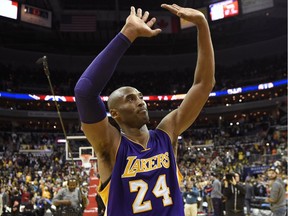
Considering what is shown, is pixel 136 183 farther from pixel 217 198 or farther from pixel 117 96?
pixel 217 198

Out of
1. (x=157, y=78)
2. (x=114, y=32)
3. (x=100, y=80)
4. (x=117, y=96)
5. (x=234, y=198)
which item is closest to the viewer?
(x=100, y=80)

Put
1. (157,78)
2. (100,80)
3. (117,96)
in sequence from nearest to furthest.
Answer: (100,80), (117,96), (157,78)

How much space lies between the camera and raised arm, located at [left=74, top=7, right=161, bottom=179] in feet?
6.14

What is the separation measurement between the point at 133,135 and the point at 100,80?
21.0 inches

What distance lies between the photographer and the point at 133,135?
230 centimetres

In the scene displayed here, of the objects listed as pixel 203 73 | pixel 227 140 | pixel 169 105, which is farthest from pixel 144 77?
pixel 203 73

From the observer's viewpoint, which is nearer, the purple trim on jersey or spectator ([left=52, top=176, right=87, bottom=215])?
the purple trim on jersey

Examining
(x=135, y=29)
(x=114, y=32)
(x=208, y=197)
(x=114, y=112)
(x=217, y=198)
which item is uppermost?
(x=114, y=32)

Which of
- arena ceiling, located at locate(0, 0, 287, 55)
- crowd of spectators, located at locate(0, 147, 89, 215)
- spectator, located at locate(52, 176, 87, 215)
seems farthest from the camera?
arena ceiling, located at locate(0, 0, 287, 55)

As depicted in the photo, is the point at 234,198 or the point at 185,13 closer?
the point at 185,13

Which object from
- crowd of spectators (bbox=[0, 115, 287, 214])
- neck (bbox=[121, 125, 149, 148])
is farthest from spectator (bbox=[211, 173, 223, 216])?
neck (bbox=[121, 125, 149, 148])

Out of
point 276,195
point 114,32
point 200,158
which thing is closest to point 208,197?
point 276,195

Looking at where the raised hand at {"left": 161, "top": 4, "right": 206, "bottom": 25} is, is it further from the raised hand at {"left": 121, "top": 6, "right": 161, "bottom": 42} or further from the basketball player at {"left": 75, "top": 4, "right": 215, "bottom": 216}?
the raised hand at {"left": 121, "top": 6, "right": 161, "bottom": 42}

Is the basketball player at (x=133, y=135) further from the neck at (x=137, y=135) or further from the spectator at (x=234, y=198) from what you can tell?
the spectator at (x=234, y=198)
